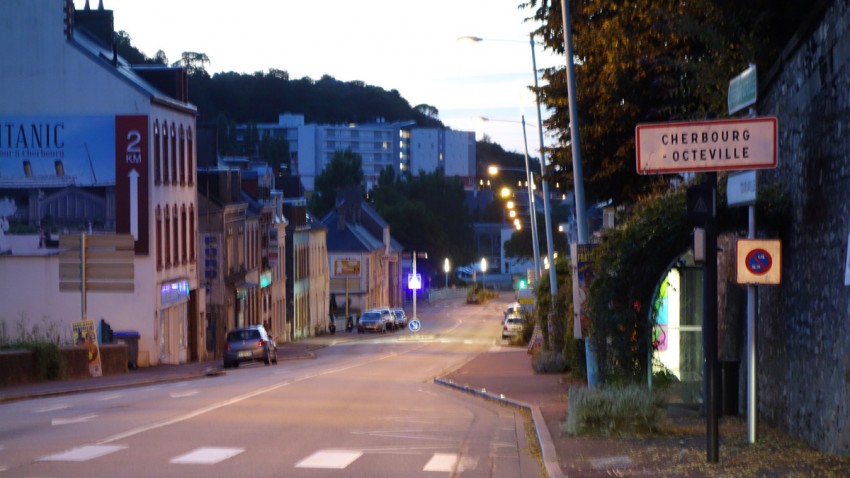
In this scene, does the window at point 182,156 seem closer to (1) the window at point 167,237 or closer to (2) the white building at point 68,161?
(1) the window at point 167,237

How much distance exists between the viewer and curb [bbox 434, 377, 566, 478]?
38.8ft

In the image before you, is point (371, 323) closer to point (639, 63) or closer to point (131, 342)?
point (131, 342)

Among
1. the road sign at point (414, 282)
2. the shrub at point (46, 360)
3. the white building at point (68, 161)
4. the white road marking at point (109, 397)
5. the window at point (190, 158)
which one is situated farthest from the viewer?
the road sign at point (414, 282)

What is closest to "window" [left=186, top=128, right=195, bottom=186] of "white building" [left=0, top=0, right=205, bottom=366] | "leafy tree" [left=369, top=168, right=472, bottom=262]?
"white building" [left=0, top=0, right=205, bottom=366]

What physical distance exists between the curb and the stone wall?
2.78m

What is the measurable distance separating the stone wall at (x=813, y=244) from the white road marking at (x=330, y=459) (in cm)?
515

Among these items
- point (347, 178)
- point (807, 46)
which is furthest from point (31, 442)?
point (347, 178)

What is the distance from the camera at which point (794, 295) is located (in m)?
13.0

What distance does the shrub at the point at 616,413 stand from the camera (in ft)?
46.6

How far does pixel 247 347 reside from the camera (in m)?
42.2

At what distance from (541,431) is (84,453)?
238 inches

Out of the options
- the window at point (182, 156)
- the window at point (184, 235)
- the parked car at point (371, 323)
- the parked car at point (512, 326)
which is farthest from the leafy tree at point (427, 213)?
the window at point (182, 156)

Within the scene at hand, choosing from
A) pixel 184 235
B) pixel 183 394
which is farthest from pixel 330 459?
pixel 184 235

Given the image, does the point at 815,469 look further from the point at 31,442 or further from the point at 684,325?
the point at 31,442
